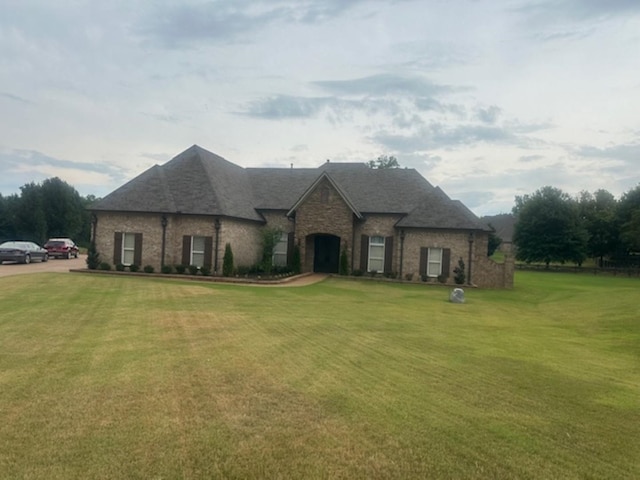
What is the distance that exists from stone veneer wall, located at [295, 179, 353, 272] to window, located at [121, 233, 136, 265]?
907 cm

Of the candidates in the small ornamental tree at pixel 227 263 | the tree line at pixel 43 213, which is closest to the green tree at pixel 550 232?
the small ornamental tree at pixel 227 263

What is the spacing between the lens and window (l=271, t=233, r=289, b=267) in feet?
107

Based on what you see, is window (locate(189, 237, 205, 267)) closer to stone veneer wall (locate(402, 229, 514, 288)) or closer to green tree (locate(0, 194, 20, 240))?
stone veneer wall (locate(402, 229, 514, 288))

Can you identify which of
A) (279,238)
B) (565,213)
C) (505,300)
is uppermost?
(565,213)

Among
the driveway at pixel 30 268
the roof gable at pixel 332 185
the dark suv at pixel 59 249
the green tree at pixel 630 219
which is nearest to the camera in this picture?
the driveway at pixel 30 268

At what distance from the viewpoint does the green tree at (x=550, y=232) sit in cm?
5534

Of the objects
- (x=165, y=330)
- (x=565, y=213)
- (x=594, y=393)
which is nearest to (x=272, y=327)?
(x=165, y=330)

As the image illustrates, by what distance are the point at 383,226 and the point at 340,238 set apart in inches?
105

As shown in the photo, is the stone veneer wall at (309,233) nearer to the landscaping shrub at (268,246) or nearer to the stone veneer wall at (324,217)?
the stone veneer wall at (324,217)

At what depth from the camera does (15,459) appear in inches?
188

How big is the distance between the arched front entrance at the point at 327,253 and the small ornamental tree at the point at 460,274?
7.17 metres

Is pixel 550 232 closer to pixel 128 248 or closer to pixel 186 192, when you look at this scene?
pixel 186 192

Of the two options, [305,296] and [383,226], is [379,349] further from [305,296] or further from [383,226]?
[383,226]

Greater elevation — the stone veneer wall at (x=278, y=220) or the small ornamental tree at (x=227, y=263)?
the stone veneer wall at (x=278, y=220)
